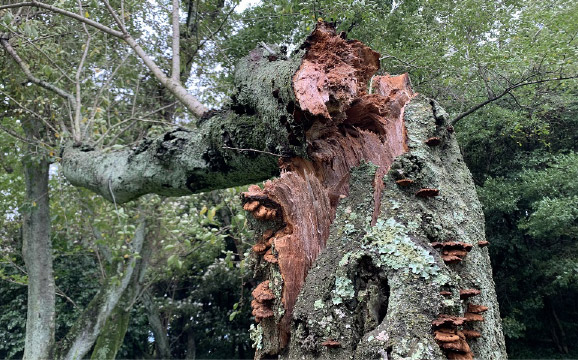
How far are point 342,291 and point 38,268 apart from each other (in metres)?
6.25

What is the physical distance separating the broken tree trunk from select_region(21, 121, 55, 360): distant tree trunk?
5.20 meters

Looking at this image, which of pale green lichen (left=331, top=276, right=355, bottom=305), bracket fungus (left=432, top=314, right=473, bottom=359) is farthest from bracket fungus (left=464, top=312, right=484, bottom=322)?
pale green lichen (left=331, top=276, right=355, bottom=305)

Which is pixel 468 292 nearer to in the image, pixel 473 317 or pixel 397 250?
pixel 473 317

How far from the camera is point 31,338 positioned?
5883 millimetres

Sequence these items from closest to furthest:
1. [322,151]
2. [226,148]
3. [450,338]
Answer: [450,338], [322,151], [226,148]

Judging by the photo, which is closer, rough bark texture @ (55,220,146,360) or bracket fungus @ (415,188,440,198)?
bracket fungus @ (415,188,440,198)

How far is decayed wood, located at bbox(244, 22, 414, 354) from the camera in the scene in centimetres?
139

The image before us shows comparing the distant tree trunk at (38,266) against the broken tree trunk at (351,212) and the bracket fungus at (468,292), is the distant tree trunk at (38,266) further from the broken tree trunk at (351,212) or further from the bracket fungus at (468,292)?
the bracket fungus at (468,292)

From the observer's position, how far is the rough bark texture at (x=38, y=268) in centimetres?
590

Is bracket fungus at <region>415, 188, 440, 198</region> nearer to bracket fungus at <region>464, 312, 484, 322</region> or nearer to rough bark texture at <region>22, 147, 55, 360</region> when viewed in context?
bracket fungus at <region>464, 312, 484, 322</region>

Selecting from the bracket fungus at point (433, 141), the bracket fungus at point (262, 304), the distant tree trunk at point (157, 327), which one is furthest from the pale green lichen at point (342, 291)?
the distant tree trunk at point (157, 327)

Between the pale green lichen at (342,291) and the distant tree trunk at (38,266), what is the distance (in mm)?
5921

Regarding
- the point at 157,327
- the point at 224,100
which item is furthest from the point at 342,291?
the point at 157,327

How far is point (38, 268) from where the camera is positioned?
599 centimetres
